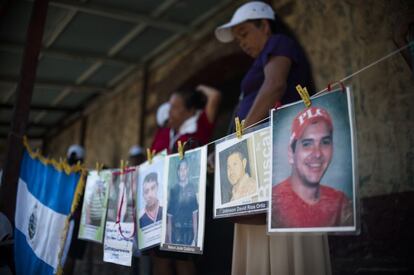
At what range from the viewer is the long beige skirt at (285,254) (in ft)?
6.37

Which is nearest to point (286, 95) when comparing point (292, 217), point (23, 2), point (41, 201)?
point (292, 217)

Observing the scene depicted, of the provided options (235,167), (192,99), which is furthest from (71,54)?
(235,167)

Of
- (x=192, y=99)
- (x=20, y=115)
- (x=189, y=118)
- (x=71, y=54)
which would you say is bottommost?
(x=20, y=115)

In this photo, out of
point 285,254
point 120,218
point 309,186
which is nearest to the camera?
point 309,186

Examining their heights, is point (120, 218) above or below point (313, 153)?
below

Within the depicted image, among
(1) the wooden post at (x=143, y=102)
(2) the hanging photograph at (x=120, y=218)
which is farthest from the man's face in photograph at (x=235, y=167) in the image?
(1) the wooden post at (x=143, y=102)

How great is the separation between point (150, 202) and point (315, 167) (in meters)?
1.35

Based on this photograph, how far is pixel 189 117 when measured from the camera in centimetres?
399

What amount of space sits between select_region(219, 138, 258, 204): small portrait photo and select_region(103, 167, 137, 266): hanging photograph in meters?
Result: 0.88

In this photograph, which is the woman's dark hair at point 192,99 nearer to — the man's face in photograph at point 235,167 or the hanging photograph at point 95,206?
the hanging photograph at point 95,206

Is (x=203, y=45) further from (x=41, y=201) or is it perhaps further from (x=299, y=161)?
(x=299, y=161)

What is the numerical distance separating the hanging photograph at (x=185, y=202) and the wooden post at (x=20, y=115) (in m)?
1.41

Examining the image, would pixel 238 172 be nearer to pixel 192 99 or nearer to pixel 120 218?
pixel 120 218

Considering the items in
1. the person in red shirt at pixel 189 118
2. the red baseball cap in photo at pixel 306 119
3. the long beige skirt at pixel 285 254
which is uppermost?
the person in red shirt at pixel 189 118
